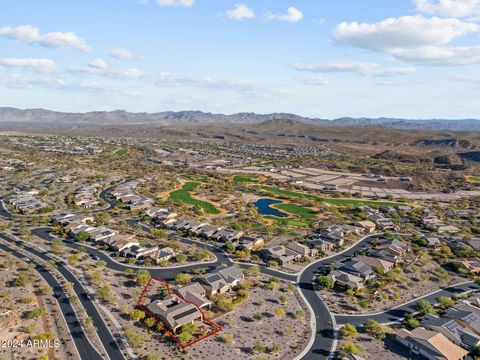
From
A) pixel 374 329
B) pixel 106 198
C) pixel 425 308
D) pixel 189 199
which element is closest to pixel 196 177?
pixel 189 199

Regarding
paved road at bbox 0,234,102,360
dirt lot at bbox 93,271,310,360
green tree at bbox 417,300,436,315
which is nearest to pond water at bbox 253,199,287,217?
dirt lot at bbox 93,271,310,360

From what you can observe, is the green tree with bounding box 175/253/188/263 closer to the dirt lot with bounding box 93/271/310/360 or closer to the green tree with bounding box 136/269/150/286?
the green tree with bounding box 136/269/150/286

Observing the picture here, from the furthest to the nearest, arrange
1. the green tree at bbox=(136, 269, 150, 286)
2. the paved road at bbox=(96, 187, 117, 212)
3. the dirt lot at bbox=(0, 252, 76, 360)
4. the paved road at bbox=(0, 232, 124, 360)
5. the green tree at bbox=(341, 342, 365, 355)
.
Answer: the paved road at bbox=(96, 187, 117, 212)
the green tree at bbox=(136, 269, 150, 286)
the green tree at bbox=(341, 342, 365, 355)
the paved road at bbox=(0, 232, 124, 360)
the dirt lot at bbox=(0, 252, 76, 360)

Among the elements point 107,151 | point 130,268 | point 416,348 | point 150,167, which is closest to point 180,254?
point 130,268

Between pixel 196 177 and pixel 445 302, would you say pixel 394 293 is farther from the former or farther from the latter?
pixel 196 177

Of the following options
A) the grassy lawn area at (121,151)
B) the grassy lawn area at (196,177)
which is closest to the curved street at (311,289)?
the grassy lawn area at (196,177)

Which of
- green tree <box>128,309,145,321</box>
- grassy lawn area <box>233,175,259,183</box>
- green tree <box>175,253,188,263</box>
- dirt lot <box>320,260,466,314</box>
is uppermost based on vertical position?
grassy lawn area <box>233,175,259,183</box>

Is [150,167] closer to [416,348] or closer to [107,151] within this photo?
[107,151]
